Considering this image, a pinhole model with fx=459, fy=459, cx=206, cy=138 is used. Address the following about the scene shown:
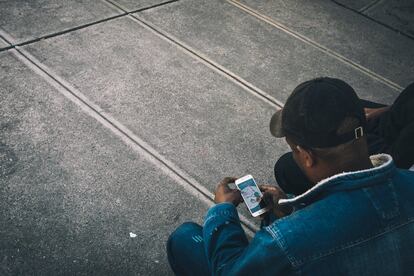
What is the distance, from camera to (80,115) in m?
3.74

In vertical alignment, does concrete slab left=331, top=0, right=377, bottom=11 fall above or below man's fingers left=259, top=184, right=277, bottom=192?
below

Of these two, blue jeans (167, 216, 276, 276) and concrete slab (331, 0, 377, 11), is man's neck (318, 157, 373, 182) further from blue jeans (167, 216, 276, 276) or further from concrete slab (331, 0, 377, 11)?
concrete slab (331, 0, 377, 11)

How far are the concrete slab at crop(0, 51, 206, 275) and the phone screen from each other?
2.38 feet

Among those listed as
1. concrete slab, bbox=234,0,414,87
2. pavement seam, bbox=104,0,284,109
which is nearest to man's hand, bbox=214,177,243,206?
pavement seam, bbox=104,0,284,109

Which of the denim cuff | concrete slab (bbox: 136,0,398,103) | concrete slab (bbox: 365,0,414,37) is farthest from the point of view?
concrete slab (bbox: 365,0,414,37)

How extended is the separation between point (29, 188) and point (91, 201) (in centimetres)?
42

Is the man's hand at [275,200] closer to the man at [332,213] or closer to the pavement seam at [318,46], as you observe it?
the man at [332,213]

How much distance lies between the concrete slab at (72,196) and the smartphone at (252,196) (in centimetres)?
72

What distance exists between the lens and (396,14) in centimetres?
635

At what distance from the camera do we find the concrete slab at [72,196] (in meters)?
2.77

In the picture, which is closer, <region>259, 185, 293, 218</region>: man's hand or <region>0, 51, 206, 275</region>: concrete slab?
<region>259, 185, 293, 218</region>: man's hand

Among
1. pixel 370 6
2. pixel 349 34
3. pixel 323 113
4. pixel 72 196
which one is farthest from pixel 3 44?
pixel 370 6

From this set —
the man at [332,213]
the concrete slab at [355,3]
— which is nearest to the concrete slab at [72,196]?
the man at [332,213]

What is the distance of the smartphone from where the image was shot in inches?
97.4
